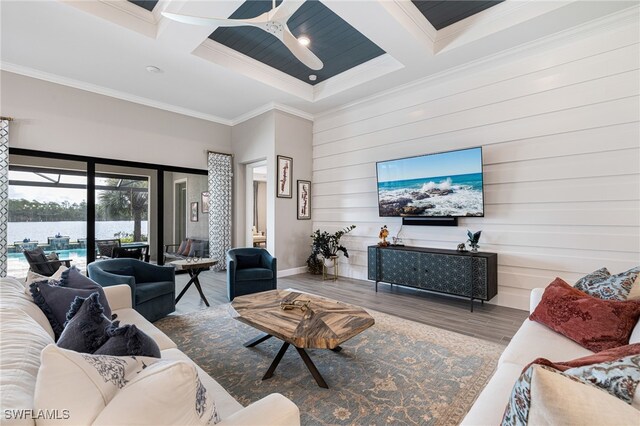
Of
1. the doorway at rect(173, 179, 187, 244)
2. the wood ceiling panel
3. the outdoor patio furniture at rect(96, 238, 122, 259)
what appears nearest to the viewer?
the wood ceiling panel

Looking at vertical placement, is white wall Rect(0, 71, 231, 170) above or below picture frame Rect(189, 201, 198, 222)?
above

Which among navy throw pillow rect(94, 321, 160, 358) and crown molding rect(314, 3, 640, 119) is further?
crown molding rect(314, 3, 640, 119)

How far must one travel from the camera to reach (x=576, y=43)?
340 cm

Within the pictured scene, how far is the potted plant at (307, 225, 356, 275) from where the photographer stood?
5512 mm

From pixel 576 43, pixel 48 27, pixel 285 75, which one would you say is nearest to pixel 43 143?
pixel 48 27

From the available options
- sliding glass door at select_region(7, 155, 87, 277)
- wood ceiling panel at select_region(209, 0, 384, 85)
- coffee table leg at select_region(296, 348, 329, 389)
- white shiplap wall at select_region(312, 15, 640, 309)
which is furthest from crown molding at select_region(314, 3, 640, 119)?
sliding glass door at select_region(7, 155, 87, 277)

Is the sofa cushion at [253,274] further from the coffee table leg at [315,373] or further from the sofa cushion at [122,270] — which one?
the coffee table leg at [315,373]

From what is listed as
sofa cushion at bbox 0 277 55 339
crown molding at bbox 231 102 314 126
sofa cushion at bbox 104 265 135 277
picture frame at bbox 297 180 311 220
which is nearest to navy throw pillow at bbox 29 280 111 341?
sofa cushion at bbox 0 277 55 339

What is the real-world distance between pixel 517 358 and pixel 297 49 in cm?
294

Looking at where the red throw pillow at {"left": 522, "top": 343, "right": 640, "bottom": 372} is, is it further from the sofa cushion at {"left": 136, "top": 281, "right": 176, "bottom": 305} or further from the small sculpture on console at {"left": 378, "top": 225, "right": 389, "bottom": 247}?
the small sculpture on console at {"left": 378, "top": 225, "right": 389, "bottom": 247}

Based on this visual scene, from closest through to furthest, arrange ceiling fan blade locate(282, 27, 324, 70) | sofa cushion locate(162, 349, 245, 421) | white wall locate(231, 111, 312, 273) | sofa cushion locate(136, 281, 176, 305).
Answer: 1. sofa cushion locate(162, 349, 245, 421)
2. ceiling fan blade locate(282, 27, 324, 70)
3. sofa cushion locate(136, 281, 176, 305)
4. white wall locate(231, 111, 312, 273)

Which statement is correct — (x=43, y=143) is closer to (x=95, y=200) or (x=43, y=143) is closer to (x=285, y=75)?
(x=95, y=200)

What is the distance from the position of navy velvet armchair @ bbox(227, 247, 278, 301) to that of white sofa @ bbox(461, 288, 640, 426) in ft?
9.81

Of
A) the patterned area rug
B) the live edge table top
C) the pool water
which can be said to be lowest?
the patterned area rug
